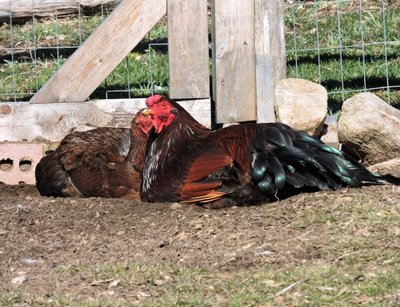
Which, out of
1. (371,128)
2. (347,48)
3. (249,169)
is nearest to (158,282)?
(249,169)

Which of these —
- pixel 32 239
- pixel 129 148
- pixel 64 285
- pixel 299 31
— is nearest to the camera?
pixel 64 285

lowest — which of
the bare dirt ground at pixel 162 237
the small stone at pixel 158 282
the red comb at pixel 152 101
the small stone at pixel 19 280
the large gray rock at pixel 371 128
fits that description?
the small stone at pixel 19 280

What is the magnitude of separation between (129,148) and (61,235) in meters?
1.60

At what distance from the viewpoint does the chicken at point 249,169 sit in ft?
21.8

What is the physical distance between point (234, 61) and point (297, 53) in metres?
2.35

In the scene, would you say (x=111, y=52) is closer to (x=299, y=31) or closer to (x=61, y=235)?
(x=61, y=235)

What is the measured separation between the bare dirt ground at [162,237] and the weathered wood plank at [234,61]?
1.48m

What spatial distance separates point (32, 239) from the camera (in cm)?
610

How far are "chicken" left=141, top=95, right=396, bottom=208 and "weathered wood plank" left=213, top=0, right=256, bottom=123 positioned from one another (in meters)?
0.92

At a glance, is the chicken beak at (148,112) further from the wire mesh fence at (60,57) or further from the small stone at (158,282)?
the small stone at (158,282)

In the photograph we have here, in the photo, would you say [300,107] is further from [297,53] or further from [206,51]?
[297,53]

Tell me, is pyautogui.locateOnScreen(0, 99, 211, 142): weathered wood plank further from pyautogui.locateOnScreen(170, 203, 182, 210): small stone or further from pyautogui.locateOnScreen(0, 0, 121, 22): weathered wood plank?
pyautogui.locateOnScreen(0, 0, 121, 22): weathered wood plank

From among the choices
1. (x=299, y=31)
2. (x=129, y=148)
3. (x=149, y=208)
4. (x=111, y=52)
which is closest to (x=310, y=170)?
(x=149, y=208)

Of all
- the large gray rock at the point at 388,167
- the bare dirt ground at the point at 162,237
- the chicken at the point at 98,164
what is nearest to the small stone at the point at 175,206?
the bare dirt ground at the point at 162,237
